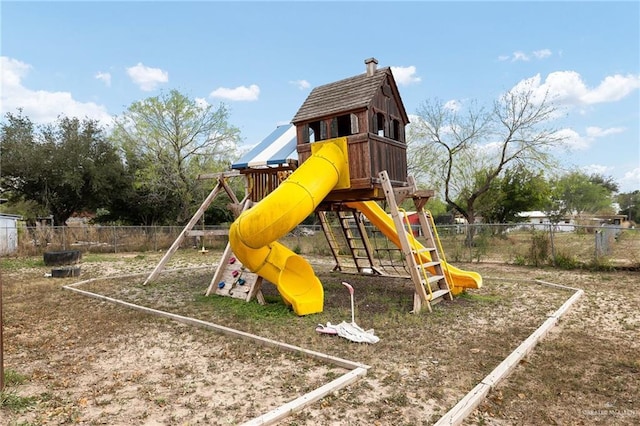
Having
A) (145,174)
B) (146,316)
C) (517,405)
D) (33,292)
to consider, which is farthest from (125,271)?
(145,174)

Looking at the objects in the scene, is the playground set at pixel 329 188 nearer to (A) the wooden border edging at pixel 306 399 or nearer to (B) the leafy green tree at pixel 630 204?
(A) the wooden border edging at pixel 306 399

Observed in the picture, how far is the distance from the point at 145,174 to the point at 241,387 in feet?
86.3

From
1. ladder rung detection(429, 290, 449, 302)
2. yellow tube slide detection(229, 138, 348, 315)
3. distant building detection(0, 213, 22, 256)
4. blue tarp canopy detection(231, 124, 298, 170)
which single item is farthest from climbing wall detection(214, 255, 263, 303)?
distant building detection(0, 213, 22, 256)

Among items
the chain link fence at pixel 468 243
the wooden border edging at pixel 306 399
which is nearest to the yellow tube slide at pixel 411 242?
the chain link fence at pixel 468 243

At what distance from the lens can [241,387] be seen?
427cm

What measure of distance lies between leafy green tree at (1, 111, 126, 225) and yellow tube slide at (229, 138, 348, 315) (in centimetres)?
2448

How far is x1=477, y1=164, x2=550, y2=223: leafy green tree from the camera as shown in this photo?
95.2ft

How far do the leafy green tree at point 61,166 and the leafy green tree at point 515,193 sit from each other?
27583mm

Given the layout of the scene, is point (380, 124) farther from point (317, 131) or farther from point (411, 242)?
point (411, 242)

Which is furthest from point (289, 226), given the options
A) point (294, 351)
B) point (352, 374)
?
point (352, 374)

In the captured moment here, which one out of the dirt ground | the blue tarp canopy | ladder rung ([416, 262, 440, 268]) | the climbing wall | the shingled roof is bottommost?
the dirt ground

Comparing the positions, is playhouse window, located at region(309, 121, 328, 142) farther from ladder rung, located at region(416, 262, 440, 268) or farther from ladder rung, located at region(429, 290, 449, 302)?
ladder rung, located at region(429, 290, 449, 302)

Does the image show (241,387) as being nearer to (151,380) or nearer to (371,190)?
(151,380)

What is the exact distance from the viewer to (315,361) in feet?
16.5
